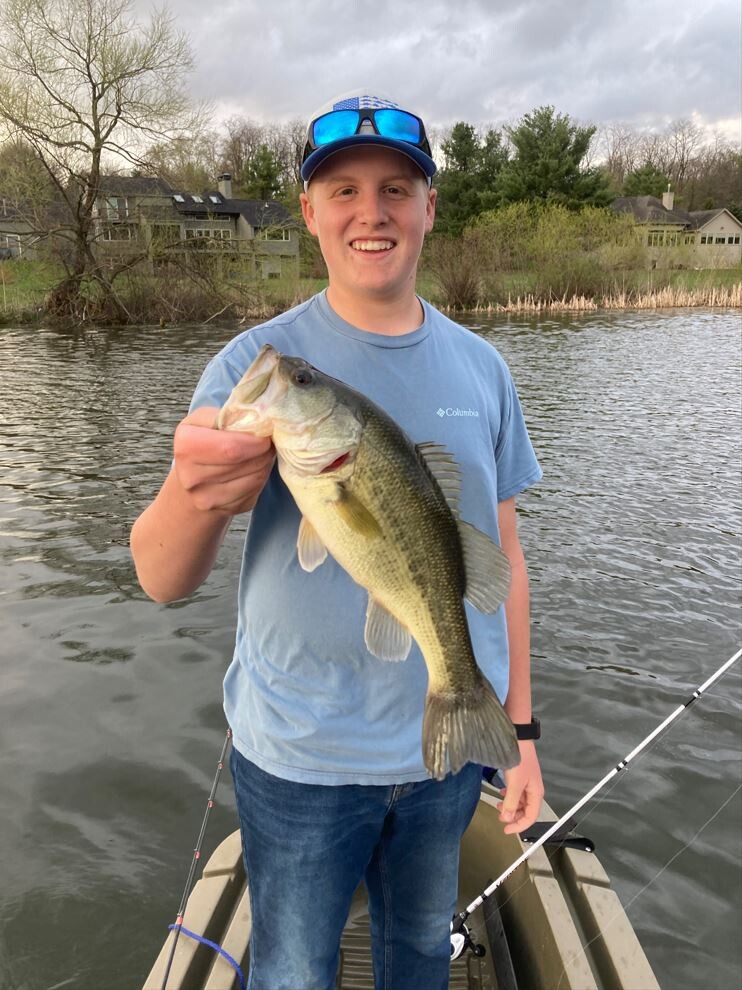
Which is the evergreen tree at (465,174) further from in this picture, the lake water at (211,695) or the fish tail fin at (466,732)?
the fish tail fin at (466,732)

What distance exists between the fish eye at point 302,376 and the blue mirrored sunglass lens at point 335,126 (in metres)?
0.72

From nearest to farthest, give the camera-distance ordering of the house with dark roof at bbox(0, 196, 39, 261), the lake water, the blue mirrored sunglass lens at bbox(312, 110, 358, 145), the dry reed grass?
the blue mirrored sunglass lens at bbox(312, 110, 358, 145) → the lake water → the house with dark roof at bbox(0, 196, 39, 261) → the dry reed grass

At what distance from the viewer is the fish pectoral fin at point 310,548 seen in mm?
1644

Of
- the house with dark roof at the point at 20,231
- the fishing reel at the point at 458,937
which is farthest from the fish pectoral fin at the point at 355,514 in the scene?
the house with dark roof at the point at 20,231

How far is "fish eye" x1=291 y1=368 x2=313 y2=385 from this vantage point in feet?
5.01

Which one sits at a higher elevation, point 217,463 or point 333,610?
point 217,463

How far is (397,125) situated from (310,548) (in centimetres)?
116

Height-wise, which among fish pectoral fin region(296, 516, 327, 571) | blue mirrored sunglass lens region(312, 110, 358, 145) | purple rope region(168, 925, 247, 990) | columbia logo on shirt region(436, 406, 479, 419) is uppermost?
blue mirrored sunglass lens region(312, 110, 358, 145)

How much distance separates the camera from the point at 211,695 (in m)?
5.34

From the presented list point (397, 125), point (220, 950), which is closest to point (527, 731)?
point (220, 950)

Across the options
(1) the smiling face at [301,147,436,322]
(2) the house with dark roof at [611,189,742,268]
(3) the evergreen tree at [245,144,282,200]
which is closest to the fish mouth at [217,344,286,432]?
(1) the smiling face at [301,147,436,322]

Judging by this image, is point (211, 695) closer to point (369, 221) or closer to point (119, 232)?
point (369, 221)

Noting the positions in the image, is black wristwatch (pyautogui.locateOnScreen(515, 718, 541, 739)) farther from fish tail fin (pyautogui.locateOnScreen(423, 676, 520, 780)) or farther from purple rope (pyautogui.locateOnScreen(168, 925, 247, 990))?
purple rope (pyautogui.locateOnScreen(168, 925, 247, 990))

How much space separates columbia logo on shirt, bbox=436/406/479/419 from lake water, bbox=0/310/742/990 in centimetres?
146
